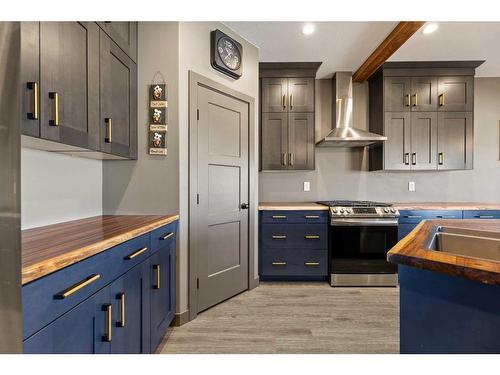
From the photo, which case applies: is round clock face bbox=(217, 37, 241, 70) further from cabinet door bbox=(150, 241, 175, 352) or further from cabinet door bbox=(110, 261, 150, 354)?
cabinet door bbox=(110, 261, 150, 354)

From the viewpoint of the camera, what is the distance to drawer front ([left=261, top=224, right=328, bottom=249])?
3.27m

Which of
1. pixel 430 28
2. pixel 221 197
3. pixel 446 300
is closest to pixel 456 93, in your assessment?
pixel 430 28

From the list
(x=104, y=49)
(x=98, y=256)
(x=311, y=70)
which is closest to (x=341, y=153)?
(x=311, y=70)

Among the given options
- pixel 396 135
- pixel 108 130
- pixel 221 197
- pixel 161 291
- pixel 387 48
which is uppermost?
pixel 387 48

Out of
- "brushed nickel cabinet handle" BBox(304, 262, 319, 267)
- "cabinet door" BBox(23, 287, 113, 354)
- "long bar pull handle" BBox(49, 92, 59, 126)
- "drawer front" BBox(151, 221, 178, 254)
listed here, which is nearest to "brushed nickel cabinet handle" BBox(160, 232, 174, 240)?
"drawer front" BBox(151, 221, 178, 254)

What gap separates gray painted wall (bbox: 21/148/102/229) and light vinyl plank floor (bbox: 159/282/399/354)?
116cm

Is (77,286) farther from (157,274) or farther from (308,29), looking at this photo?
(308,29)

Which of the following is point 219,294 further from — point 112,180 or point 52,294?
point 52,294

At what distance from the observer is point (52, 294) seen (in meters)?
0.88

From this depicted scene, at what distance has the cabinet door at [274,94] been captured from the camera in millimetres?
3561

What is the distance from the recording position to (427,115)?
3531mm

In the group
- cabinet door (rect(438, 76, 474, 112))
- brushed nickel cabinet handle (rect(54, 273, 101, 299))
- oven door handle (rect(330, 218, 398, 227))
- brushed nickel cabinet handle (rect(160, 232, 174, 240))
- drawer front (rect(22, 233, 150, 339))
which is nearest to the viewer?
drawer front (rect(22, 233, 150, 339))

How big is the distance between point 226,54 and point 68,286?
7.83ft
